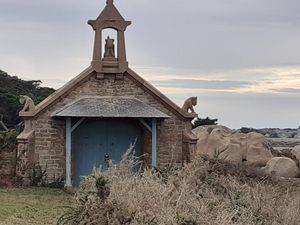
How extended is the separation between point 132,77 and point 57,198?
223 inches

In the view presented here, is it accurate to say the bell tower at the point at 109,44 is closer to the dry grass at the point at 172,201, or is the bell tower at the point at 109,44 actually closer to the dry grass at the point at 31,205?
the dry grass at the point at 31,205

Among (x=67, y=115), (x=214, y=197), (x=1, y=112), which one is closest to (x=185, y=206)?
(x=214, y=197)

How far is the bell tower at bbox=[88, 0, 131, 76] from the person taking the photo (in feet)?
70.3

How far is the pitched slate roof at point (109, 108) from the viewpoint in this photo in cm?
2031

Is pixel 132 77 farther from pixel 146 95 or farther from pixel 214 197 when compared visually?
pixel 214 197

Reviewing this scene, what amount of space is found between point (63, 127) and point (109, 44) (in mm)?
3175

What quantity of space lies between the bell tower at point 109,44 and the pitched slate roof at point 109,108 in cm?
97

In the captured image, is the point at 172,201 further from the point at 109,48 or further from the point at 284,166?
the point at 284,166

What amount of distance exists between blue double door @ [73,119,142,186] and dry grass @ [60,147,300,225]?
883 cm

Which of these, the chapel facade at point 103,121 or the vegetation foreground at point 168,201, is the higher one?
the chapel facade at point 103,121

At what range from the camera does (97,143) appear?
71.2ft

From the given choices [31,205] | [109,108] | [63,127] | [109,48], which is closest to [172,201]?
[31,205]

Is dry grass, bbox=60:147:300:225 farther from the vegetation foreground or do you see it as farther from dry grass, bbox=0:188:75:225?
dry grass, bbox=0:188:75:225

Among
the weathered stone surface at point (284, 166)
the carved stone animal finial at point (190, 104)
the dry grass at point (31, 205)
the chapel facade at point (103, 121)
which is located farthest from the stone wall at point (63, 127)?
the weathered stone surface at point (284, 166)
